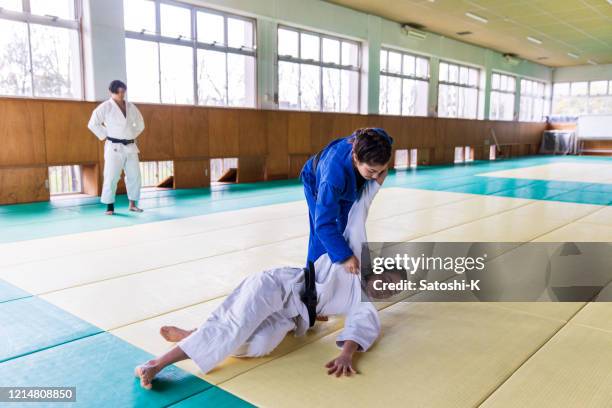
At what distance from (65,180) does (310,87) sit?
6.26m

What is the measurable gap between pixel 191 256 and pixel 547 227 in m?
4.03

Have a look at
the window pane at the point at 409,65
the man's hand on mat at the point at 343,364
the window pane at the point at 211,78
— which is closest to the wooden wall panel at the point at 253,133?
the window pane at the point at 211,78

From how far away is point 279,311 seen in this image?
2.60 m

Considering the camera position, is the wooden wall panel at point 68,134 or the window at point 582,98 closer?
the wooden wall panel at point 68,134

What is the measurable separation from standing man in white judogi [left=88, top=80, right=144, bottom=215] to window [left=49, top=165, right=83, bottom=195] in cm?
232

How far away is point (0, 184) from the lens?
7539mm

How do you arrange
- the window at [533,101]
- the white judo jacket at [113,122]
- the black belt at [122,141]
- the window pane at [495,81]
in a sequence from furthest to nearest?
the window at [533,101]
the window pane at [495,81]
the black belt at [122,141]
the white judo jacket at [113,122]

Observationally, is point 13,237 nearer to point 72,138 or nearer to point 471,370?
point 72,138

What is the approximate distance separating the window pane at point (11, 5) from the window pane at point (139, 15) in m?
1.68

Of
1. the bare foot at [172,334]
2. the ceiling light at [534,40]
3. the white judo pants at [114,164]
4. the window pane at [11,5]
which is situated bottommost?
the bare foot at [172,334]

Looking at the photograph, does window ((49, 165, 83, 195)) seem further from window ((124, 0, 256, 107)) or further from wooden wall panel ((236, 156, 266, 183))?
wooden wall panel ((236, 156, 266, 183))

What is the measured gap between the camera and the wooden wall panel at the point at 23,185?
299 inches

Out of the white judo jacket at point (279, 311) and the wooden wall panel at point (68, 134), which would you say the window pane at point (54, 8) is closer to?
the wooden wall panel at point (68, 134)

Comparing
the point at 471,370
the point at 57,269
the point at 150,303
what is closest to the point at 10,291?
the point at 57,269
